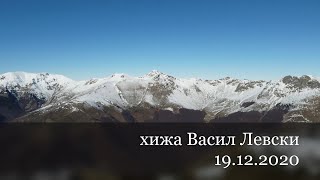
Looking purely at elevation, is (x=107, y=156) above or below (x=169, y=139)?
below

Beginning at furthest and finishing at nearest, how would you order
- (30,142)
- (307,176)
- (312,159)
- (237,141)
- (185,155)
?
(185,155), (237,141), (30,142), (312,159), (307,176)

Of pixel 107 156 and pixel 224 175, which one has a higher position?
pixel 107 156

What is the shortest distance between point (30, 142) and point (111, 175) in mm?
2100

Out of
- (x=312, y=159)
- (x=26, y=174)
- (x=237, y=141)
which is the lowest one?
(x=26, y=174)

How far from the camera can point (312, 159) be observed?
6.24 meters

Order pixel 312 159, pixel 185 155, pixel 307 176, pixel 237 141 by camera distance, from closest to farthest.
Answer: pixel 307 176 → pixel 312 159 → pixel 237 141 → pixel 185 155

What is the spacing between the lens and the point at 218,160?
6359 mm

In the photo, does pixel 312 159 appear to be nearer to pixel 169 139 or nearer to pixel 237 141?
pixel 237 141

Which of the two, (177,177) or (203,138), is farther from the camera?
(203,138)

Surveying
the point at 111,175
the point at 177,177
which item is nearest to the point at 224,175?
the point at 177,177

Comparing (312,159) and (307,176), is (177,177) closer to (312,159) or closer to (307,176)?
(307,176)

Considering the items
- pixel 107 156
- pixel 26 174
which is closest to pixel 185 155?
pixel 107 156

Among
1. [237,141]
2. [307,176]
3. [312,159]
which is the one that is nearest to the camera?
[307,176]

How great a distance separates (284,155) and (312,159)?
408mm
